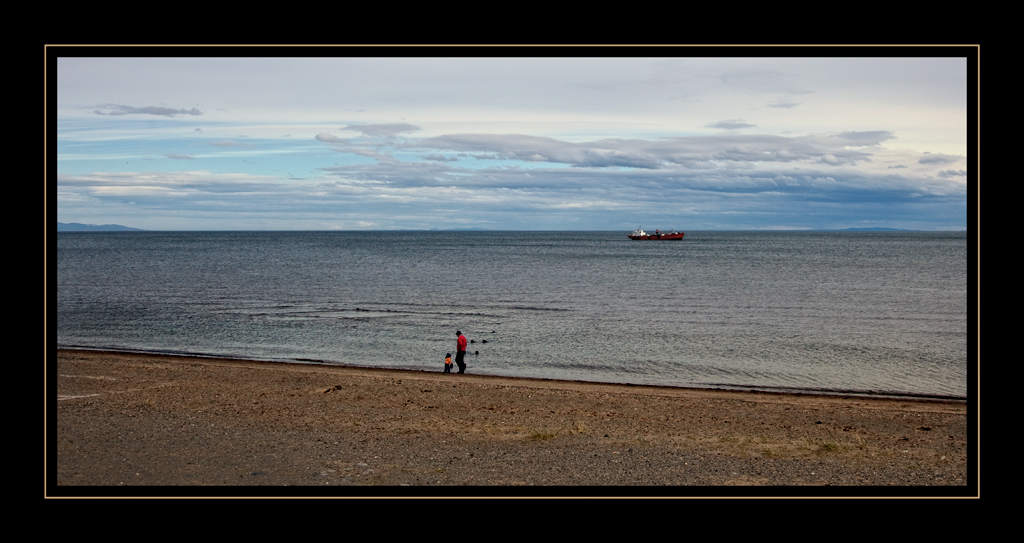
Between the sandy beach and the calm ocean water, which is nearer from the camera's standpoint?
the sandy beach

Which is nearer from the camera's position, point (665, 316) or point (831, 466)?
point (831, 466)

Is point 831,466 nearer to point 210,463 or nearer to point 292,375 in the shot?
point 210,463

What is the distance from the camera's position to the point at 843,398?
55.4 feet

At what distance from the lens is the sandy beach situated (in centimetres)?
907

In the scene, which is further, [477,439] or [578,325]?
[578,325]

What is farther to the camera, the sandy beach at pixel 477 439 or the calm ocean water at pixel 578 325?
the calm ocean water at pixel 578 325

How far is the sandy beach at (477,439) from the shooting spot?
29.8 ft

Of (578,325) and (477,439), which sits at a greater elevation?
(578,325)

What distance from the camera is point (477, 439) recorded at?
11633 millimetres

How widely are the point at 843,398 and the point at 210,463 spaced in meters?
14.1
